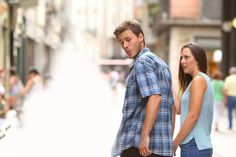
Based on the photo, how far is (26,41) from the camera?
36656mm

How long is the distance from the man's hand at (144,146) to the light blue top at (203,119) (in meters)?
0.38

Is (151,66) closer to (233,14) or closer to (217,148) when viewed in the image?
(217,148)

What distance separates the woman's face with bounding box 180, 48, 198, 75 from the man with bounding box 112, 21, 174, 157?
272mm

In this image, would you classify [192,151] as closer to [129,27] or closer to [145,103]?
[145,103]

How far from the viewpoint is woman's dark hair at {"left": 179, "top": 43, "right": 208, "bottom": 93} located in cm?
524

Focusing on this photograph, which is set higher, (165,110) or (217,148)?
(165,110)

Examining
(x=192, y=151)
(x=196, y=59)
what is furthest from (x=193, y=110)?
(x=196, y=59)

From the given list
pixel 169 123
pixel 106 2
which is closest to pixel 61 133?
pixel 169 123

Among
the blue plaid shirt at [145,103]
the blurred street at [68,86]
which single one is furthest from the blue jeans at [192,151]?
the blurred street at [68,86]

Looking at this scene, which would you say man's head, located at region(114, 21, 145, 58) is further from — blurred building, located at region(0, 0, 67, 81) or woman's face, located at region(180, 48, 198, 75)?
blurred building, located at region(0, 0, 67, 81)

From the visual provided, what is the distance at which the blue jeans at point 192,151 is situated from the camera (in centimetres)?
515

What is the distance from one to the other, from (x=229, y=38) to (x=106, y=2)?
9220cm

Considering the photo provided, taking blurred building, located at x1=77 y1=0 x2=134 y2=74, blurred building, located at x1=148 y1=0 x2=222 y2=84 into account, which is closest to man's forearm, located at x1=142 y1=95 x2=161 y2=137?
blurred building, located at x1=148 y1=0 x2=222 y2=84

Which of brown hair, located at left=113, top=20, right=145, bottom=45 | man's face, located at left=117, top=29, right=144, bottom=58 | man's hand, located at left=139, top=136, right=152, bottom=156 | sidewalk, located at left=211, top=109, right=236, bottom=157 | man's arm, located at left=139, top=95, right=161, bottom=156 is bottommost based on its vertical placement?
sidewalk, located at left=211, top=109, right=236, bottom=157
